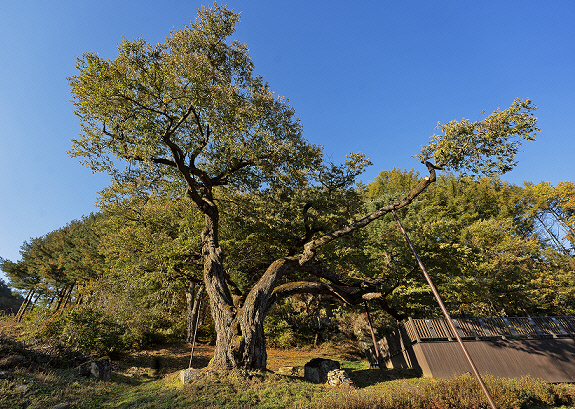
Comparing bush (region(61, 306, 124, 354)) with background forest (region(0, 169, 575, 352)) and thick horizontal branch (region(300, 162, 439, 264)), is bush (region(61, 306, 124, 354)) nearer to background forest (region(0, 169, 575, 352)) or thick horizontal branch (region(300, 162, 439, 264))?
background forest (region(0, 169, 575, 352))

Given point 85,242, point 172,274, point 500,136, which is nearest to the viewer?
point 500,136

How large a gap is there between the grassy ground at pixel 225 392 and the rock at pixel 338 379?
1.95 feet

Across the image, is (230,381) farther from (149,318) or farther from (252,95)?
(149,318)

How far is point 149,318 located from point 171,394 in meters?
13.9

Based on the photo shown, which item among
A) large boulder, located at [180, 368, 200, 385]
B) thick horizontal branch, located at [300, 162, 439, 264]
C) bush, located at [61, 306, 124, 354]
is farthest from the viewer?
bush, located at [61, 306, 124, 354]

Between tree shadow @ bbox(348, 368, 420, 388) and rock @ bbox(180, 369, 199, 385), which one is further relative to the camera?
tree shadow @ bbox(348, 368, 420, 388)

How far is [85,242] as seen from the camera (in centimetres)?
3056

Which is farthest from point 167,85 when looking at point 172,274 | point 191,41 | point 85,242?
point 85,242

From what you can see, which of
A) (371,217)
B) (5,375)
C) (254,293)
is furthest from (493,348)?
(5,375)

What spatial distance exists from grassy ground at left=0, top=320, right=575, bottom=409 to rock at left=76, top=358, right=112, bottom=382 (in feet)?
1.15

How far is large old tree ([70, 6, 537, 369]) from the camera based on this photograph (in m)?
9.07

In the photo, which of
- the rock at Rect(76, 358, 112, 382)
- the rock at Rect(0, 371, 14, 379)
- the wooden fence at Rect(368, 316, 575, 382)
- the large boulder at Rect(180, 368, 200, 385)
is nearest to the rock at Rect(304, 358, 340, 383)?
the wooden fence at Rect(368, 316, 575, 382)

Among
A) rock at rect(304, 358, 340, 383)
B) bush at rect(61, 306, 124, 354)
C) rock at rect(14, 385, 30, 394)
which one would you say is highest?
bush at rect(61, 306, 124, 354)

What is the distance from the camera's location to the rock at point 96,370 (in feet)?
31.6
